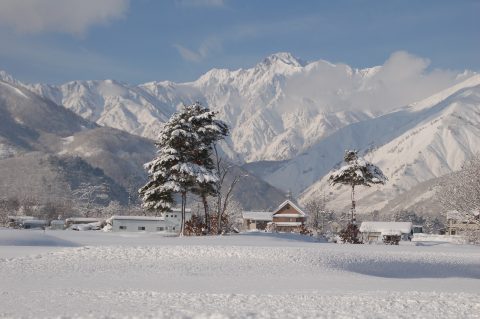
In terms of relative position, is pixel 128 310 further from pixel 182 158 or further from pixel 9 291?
pixel 182 158

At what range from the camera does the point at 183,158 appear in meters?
61.0

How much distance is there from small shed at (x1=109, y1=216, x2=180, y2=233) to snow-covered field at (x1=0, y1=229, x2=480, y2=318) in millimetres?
81425

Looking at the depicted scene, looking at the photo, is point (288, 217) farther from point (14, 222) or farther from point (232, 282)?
point (232, 282)

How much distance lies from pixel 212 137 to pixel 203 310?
41.9 m

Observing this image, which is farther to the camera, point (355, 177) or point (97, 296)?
point (355, 177)

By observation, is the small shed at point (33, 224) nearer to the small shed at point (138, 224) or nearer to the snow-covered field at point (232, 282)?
the small shed at point (138, 224)

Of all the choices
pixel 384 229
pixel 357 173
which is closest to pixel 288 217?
pixel 384 229

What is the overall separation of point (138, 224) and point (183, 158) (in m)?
77.4

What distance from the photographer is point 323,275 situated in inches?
1382

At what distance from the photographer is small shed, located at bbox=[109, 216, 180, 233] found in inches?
5172

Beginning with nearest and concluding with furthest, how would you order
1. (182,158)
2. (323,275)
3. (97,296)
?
(97,296) → (323,275) → (182,158)

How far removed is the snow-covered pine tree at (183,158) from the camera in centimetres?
5941

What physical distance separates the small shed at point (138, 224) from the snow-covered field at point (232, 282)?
267 ft

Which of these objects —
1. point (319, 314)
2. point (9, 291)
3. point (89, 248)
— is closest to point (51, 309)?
point (9, 291)
